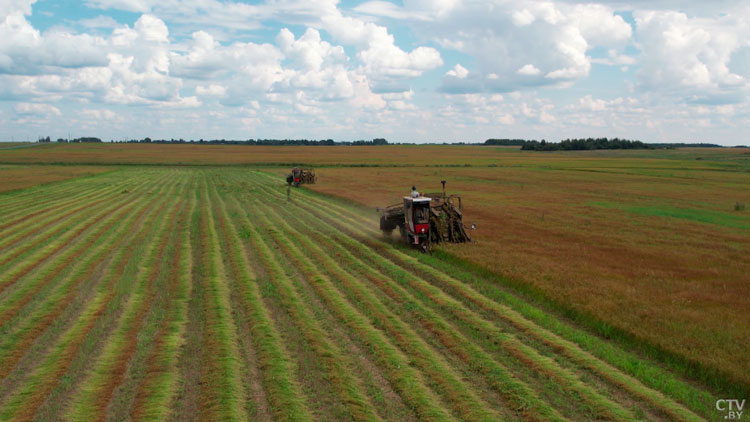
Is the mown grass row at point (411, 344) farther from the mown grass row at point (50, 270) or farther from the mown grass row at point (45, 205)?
the mown grass row at point (45, 205)

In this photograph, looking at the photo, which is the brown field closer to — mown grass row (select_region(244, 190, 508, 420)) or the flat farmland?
the flat farmland

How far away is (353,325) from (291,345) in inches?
66.0

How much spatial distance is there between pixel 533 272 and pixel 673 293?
3.75 metres

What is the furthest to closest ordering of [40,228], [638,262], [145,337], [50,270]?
[40,228] → [638,262] → [50,270] → [145,337]

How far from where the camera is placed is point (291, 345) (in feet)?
34.4

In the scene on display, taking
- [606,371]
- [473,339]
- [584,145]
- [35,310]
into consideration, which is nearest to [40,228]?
[35,310]

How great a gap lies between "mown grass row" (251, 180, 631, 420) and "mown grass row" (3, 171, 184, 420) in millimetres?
6563

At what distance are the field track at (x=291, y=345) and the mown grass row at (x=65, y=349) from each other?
40mm

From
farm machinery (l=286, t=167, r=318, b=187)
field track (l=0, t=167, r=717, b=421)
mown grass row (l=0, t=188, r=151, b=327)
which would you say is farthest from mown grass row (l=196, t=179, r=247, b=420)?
farm machinery (l=286, t=167, r=318, b=187)

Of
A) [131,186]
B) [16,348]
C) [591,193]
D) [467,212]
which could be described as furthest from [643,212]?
[131,186]

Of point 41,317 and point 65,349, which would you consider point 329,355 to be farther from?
point 41,317

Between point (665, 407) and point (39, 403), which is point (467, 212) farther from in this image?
point (39, 403)

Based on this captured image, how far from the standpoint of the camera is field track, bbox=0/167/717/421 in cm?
807

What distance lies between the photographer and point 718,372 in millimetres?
9414
